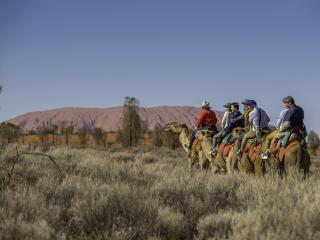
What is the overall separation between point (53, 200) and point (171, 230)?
1.99 m

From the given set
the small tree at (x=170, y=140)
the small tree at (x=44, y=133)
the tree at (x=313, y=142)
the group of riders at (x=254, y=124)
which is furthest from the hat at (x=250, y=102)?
the small tree at (x=44, y=133)

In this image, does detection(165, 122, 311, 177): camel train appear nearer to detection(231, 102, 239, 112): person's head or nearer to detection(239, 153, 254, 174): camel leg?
detection(239, 153, 254, 174): camel leg

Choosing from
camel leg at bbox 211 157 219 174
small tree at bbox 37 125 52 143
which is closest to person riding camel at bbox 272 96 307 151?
camel leg at bbox 211 157 219 174

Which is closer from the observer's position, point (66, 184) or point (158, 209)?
point (158, 209)

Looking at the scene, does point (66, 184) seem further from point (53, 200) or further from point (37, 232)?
point (37, 232)

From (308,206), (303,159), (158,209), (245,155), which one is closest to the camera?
(308,206)

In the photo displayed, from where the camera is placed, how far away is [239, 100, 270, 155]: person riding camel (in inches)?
564

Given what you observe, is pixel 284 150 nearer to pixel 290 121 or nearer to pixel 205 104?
pixel 290 121

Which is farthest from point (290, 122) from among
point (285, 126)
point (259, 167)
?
point (259, 167)

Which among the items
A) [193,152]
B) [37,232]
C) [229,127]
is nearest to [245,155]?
[229,127]

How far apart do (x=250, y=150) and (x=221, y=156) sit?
7.57 feet

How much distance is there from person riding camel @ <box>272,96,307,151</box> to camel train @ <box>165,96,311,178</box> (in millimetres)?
23

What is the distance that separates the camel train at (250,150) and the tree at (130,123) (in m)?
49.8

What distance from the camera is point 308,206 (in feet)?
24.5
